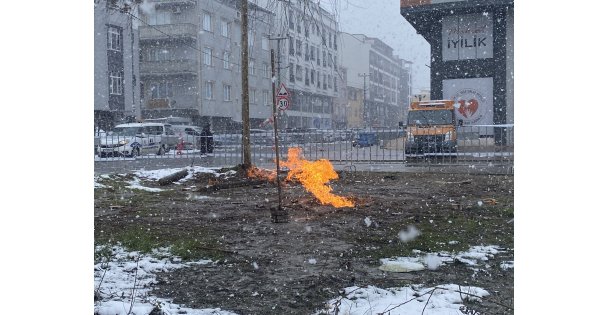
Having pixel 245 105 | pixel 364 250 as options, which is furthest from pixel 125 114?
pixel 364 250

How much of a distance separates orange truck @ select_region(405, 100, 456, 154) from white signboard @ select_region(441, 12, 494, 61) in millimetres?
3937

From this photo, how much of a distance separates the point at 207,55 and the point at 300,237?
27338 mm

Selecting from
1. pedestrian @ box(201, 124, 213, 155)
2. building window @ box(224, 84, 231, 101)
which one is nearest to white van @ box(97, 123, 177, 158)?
pedestrian @ box(201, 124, 213, 155)

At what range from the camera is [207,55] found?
31312 mm

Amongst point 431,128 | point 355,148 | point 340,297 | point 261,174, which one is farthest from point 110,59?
point 340,297

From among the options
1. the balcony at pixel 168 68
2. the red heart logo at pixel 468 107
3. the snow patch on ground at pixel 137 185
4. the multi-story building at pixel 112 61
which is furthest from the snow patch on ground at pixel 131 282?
the balcony at pixel 168 68

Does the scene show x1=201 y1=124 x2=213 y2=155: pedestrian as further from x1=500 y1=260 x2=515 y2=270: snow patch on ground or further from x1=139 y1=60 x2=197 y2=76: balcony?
x1=500 y1=260 x2=515 y2=270: snow patch on ground

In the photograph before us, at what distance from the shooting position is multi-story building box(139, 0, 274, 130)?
26406 mm

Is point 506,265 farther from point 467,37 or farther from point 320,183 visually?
point 467,37

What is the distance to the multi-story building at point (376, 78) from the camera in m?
44.1

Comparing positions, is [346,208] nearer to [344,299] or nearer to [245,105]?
[344,299]

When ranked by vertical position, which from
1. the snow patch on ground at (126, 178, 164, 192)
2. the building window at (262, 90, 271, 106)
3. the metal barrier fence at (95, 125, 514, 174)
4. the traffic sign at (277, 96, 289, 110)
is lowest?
the snow patch on ground at (126, 178, 164, 192)

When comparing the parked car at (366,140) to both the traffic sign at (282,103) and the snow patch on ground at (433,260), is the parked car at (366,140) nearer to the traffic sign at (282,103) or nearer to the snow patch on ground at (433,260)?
the traffic sign at (282,103)

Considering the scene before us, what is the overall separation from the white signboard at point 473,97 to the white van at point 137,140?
10446 millimetres
